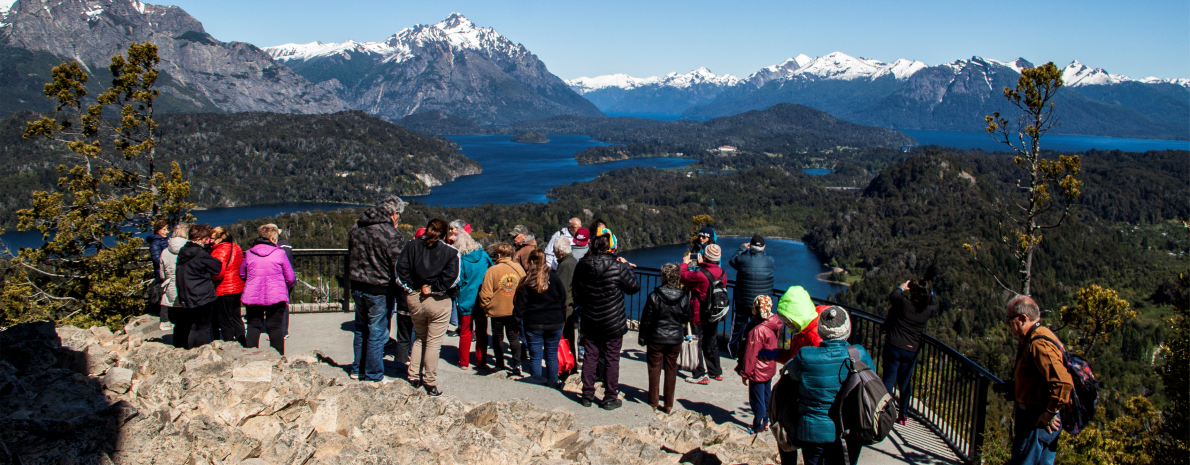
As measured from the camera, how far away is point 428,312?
648 cm

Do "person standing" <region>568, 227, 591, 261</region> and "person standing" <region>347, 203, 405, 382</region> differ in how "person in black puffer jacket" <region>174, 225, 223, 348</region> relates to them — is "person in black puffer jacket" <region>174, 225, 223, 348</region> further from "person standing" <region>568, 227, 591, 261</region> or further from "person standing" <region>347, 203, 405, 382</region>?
"person standing" <region>568, 227, 591, 261</region>

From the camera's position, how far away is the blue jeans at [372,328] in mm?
6559

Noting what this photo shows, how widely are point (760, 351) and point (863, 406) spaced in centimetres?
216

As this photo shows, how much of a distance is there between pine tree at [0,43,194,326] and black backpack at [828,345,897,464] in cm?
940

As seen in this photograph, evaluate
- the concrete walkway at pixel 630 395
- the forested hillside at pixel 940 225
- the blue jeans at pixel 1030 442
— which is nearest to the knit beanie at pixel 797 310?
the blue jeans at pixel 1030 442

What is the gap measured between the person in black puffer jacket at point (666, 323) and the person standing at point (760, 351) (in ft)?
2.21

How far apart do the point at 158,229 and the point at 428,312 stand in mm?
4251

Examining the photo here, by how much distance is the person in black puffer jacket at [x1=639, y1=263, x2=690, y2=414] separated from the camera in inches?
247

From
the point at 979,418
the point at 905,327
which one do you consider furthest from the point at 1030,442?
the point at 905,327

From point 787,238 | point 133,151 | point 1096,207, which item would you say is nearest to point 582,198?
point 787,238

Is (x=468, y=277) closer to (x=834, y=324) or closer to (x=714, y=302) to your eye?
(x=714, y=302)

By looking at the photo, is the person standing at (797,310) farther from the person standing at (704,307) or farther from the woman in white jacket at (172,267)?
the woman in white jacket at (172,267)

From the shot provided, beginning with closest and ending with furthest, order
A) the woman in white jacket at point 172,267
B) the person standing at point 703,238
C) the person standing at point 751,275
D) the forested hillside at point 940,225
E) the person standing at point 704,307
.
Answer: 1. the woman in white jacket at point 172,267
2. the person standing at point 704,307
3. the person standing at point 751,275
4. the person standing at point 703,238
5. the forested hillside at point 940,225

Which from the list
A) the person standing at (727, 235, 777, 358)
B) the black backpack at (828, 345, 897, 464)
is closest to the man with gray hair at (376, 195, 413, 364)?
the person standing at (727, 235, 777, 358)
